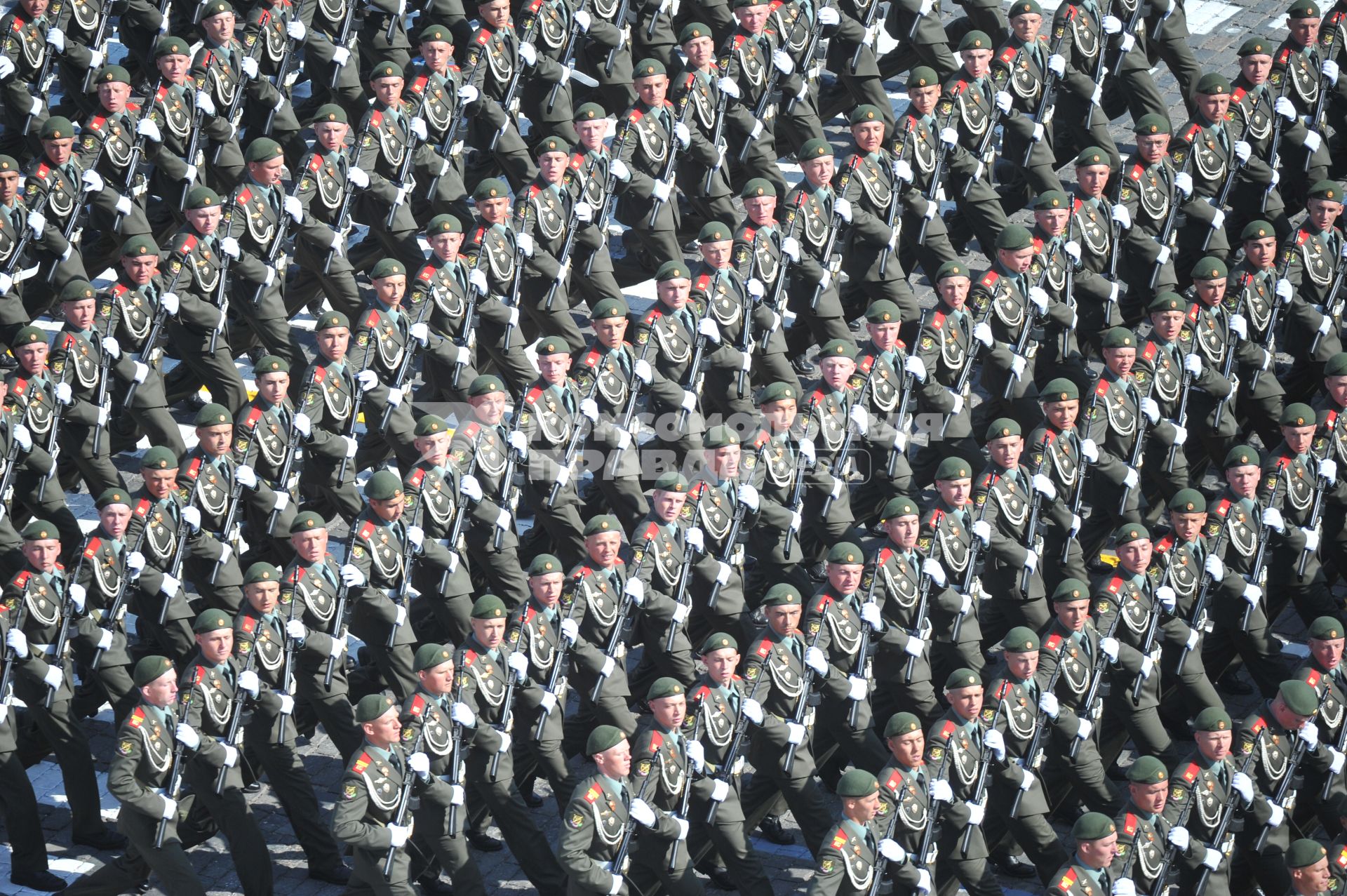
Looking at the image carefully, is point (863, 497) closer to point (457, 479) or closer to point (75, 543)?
point (457, 479)

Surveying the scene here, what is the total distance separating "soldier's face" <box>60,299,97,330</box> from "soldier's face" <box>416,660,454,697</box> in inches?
162

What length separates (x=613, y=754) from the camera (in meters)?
15.0

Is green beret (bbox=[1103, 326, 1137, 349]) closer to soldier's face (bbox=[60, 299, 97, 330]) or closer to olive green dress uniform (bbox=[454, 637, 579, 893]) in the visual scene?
olive green dress uniform (bbox=[454, 637, 579, 893])

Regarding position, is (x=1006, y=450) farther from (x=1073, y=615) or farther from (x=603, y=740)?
(x=603, y=740)

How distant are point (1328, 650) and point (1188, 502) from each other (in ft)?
4.76

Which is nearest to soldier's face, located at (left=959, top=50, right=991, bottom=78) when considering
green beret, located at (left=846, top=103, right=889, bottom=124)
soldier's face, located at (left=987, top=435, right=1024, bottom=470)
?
green beret, located at (left=846, top=103, right=889, bottom=124)

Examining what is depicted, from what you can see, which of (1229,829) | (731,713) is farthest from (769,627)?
(1229,829)

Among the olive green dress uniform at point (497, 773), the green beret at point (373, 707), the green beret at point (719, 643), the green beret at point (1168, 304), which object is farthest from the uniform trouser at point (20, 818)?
the green beret at point (1168, 304)

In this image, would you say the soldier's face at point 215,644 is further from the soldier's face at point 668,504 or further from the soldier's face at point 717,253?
the soldier's face at point 717,253

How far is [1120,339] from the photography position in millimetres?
17844

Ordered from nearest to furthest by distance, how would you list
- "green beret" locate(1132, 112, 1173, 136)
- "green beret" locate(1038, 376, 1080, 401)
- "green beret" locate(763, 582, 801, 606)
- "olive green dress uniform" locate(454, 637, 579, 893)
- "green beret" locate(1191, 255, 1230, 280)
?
"olive green dress uniform" locate(454, 637, 579, 893) → "green beret" locate(763, 582, 801, 606) → "green beret" locate(1038, 376, 1080, 401) → "green beret" locate(1191, 255, 1230, 280) → "green beret" locate(1132, 112, 1173, 136)

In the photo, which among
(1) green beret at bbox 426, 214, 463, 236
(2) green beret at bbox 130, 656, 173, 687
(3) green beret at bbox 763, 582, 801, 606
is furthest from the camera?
(1) green beret at bbox 426, 214, 463, 236

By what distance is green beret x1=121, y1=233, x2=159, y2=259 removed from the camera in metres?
18.1

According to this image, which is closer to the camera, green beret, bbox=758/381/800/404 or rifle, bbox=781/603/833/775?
rifle, bbox=781/603/833/775
